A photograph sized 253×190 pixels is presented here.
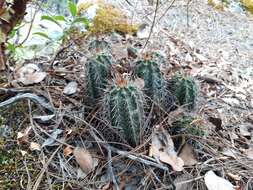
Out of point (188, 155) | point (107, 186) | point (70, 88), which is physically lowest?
point (107, 186)

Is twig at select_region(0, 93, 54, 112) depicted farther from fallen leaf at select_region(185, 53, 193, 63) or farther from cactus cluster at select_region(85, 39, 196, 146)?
fallen leaf at select_region(185, 53, 193, 63)

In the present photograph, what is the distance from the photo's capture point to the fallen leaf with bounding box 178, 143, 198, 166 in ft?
4.66

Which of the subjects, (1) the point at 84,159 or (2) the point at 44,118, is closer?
(1) the point at 84,159

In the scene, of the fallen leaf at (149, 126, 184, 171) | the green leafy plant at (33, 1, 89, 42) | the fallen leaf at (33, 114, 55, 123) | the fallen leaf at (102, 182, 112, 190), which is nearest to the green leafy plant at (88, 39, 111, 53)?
the green leafy plant at (33, 1, 89, 42)

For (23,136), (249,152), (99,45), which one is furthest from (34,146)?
(249,152)

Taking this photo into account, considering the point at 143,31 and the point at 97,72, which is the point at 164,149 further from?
the point at 143,31

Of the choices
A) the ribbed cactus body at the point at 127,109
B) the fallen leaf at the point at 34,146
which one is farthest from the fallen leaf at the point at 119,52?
the fallen leaf at the point at 34,146

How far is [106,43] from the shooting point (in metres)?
1.73

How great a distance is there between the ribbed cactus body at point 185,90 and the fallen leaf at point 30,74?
0.57 meters

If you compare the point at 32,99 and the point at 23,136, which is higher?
the point at 32,99

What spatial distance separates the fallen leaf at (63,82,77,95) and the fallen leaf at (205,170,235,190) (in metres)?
0.64

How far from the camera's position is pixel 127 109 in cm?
135

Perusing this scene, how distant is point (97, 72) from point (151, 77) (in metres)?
0.20

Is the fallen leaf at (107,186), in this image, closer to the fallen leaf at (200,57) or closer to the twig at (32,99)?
the twig at (32,99)
